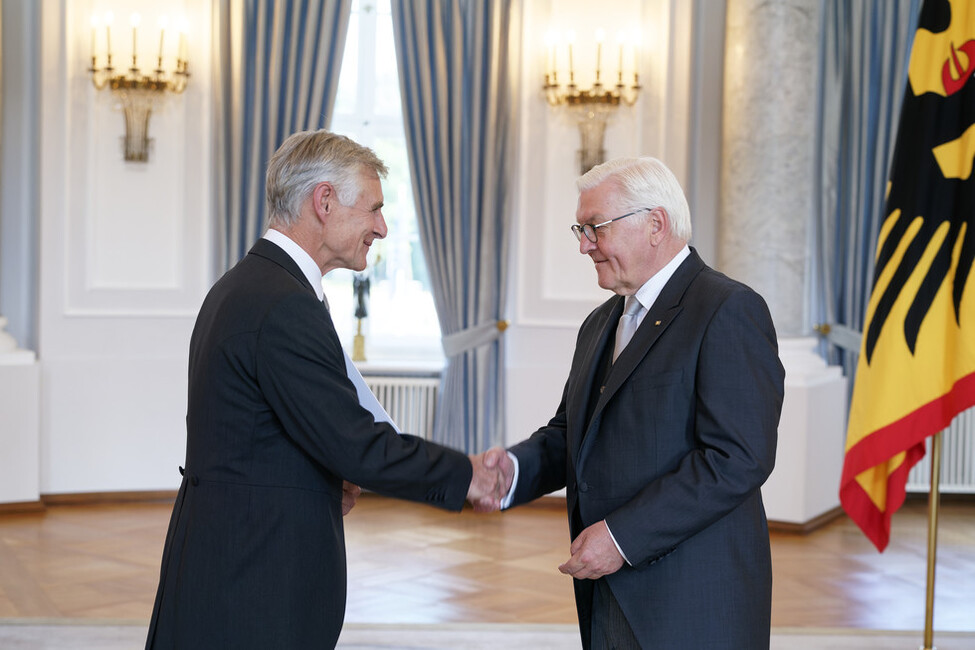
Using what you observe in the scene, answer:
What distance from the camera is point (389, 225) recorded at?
7.32 meters

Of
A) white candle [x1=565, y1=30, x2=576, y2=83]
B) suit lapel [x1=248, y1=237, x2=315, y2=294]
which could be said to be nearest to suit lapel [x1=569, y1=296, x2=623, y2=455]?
suit lapel [x1=248, y1=237, x2=315, y2=294]

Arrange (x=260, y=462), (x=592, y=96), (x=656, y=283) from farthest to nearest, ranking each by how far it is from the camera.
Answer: (x=592, y=96) < (x=656, y=283) < (x=260, y=462)

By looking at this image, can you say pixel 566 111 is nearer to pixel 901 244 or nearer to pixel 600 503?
pixel 901 244

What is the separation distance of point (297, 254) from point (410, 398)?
15.3 feet

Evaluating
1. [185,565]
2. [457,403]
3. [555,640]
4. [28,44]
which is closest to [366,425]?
[185,565]

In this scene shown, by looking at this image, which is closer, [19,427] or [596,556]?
[596,556]

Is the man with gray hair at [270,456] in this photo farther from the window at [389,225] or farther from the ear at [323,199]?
the window at [389,225]

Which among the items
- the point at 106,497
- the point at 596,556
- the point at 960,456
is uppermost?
the point at 596,556

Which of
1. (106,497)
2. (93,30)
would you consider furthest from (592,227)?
(106,497)

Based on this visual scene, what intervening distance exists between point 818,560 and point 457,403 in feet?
7.87

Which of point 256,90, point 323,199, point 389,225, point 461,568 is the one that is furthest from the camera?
point 389,225

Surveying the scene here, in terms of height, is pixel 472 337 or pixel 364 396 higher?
pixel 364 396

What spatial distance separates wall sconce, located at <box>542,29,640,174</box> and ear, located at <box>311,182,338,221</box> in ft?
14.2

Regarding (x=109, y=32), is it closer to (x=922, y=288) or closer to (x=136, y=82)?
(x=136, y=82)
